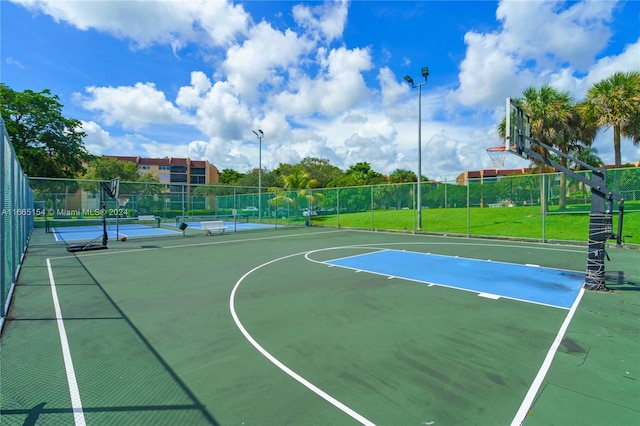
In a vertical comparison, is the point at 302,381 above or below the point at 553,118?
below

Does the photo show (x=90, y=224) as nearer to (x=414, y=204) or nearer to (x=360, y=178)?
(x=414, y=204)

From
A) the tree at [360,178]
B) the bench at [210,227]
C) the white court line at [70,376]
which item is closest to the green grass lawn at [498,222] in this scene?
the bench at [210,227]

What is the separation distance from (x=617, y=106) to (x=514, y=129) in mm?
14552

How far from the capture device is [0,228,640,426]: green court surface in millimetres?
3252

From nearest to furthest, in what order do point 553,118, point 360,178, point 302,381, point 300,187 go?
point 302,381 → point 553,118 → point 300,187 → point 360,178

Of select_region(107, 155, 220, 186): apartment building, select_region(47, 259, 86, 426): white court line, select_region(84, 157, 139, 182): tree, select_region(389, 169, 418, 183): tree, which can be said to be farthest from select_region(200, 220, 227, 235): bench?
select_region(107, 155, 220, 186): apartment building

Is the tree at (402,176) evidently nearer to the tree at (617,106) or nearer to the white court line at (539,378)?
the tree at (617,106)

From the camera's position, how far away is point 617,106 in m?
17.9

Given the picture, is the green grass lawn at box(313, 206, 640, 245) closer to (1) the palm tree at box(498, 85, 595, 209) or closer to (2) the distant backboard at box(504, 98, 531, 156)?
(1) the palm tree at box(498, 85, 595, 209)

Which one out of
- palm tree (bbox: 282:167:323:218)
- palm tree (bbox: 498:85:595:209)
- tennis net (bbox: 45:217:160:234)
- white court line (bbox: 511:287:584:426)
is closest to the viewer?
white court line (bbox: 511:287:584:426)

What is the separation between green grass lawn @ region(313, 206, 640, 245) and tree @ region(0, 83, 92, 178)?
84.0 ft

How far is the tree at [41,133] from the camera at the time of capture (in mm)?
27031

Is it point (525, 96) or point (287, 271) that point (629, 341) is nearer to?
point (287, 271)

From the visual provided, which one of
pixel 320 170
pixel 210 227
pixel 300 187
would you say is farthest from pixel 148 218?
pixel 320 170
